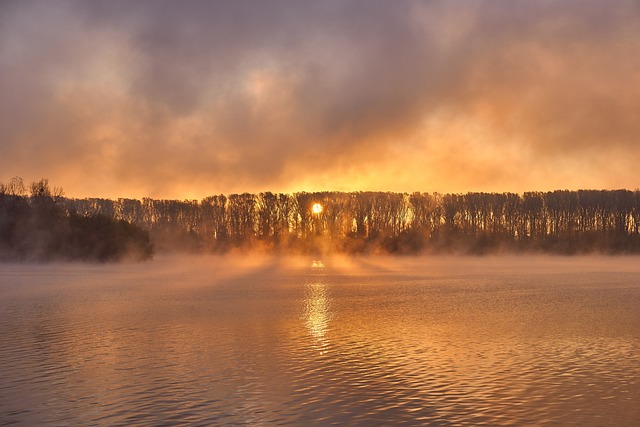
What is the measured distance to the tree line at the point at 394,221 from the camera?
378 feet

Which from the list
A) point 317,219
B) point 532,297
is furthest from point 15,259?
point 532,297

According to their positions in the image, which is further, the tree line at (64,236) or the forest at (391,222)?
the forest at (391,222)

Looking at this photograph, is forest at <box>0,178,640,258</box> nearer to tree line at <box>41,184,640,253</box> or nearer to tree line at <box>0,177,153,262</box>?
tree line at <box>41,184,640,253</box>

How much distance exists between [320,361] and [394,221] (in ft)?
335

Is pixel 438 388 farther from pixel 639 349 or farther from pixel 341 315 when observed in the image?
pixel 341 315

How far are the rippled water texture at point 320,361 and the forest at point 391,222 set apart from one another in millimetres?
82191

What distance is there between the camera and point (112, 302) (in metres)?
34.5

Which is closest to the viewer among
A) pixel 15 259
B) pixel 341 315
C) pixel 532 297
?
pixel 341 315

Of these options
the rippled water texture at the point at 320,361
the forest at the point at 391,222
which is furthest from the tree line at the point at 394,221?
the rippled water texture at the point at 320,361

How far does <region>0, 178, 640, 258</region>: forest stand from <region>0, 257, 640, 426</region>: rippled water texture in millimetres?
82191

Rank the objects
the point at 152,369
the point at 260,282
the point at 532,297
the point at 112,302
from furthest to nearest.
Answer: the point at 260,282, the point at 532,297, the point at 112,302, the point at 152,369

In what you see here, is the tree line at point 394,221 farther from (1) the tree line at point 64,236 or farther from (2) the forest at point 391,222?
(1) the tree line at point 64,236

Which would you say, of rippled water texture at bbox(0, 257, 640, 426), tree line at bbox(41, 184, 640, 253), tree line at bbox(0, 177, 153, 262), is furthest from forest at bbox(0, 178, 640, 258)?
rippled water texture at bbox(0, 257, 640, 426)

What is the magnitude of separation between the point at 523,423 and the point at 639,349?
8939 millimetres
